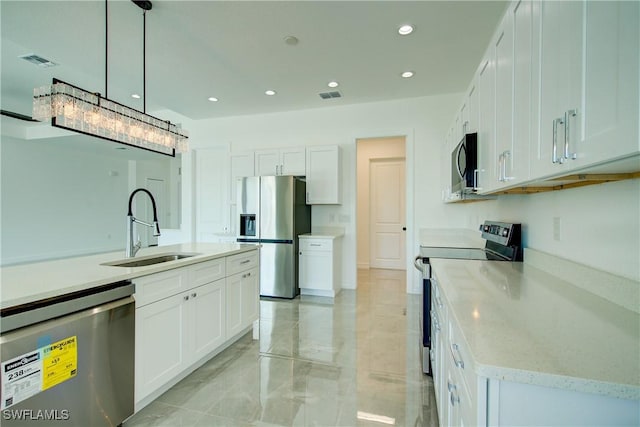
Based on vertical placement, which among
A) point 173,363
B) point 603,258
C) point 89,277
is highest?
point 603,258

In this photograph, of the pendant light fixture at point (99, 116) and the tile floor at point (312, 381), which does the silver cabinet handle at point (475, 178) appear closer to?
the tile floor at point (312, 381)

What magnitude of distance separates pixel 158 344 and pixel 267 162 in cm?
342

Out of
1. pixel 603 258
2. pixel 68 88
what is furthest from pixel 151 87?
pixel 603 258

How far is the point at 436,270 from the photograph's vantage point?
1745mm

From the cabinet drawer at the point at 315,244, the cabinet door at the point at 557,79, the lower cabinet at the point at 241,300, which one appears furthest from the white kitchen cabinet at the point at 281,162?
the cabinet door at the point at 557,79

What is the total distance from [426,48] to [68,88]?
3.28 metres

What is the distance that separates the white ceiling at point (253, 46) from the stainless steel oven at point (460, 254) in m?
1.90

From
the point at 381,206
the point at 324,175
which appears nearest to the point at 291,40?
the point at 324,175

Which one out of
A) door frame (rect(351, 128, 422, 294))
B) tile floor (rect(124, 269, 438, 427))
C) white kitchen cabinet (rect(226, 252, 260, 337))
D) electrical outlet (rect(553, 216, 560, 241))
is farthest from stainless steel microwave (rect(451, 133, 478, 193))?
door frame (rect(351, 128, 422, 294))

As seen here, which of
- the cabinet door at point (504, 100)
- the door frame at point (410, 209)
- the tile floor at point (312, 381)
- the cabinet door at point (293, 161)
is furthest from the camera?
the cabinet door at point (293, 161)

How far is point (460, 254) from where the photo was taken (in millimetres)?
2303

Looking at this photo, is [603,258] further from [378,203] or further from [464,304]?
[378,203]

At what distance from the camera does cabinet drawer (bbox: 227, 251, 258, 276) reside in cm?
260

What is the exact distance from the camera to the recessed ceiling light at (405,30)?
271cm
